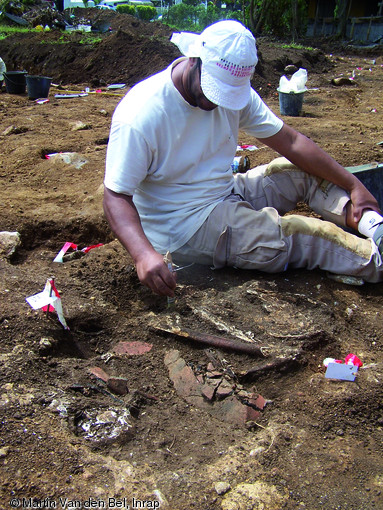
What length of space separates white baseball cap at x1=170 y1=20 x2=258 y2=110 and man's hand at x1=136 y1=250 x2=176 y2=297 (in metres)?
0.79

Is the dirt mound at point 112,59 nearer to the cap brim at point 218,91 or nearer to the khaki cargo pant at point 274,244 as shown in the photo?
the khaki cargo pant at point 274,244

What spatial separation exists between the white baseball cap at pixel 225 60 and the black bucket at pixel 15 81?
810cm

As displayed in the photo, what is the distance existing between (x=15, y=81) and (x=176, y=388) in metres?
8.90

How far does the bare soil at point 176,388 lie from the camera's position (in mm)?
1560

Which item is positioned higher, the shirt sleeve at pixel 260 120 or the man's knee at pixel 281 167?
the shirt sleeve at pixel 260 120

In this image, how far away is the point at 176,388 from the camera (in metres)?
2.09

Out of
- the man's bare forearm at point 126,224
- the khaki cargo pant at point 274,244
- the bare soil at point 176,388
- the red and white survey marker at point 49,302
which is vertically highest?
the man's bare forearm at point 126,224

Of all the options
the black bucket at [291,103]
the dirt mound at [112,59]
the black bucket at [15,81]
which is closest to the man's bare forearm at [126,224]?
the black bucket at [291,103]

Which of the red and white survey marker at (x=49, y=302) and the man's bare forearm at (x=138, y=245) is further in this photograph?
the red and white survey marker at (x=49, y=302)

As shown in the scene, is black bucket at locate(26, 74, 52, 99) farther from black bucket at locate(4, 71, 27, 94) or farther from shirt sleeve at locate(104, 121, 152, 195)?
shirt sleeve at locate(104, 121, 152, 195)

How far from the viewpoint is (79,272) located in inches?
112

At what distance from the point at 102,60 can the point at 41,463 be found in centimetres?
1114

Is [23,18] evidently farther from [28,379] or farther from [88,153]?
[28,379]

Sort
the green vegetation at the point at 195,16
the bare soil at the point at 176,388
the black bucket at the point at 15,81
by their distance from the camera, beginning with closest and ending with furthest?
the bare soil at the point at 176,388 → the black bucket at the point at 15,81 → the green vegetation at the point at 195,16
